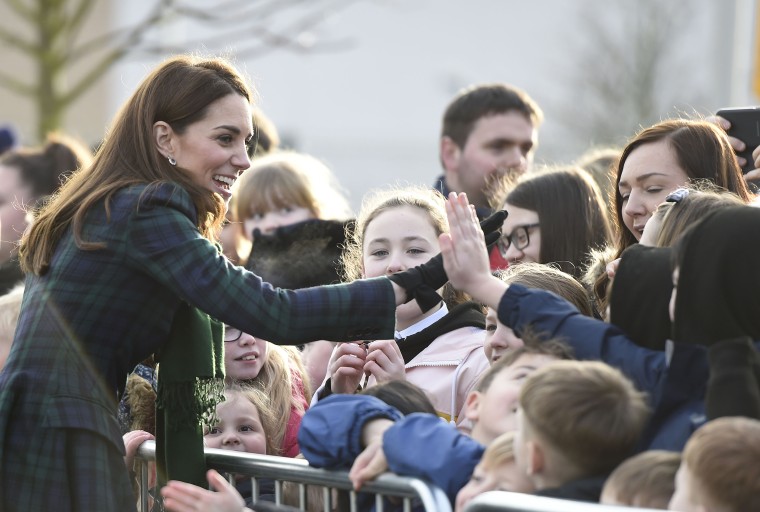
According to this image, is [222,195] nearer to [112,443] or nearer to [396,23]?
[112,443]

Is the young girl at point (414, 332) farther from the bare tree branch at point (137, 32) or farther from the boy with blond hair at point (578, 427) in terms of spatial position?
the bare tree branch at point (137, 32)

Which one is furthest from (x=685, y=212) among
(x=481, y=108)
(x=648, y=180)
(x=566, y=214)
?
(x=481, y=108)

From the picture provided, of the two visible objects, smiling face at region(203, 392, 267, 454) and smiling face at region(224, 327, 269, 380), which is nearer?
smiling face at region(203, 392, 267, 454)

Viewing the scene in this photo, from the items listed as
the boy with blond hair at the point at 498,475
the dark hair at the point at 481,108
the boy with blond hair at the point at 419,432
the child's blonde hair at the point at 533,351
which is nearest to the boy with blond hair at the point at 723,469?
the boy with blond hair at the point at 498,475

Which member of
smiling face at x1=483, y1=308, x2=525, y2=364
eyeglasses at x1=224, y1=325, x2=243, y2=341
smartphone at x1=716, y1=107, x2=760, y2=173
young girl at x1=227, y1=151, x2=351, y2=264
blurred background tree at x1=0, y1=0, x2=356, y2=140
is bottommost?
eyeglasses at x1=224, y1=325, x2=243, y2=341

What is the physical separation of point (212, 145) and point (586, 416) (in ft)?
5.49

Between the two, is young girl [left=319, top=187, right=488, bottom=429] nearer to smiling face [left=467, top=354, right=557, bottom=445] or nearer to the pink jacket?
the pink jacket

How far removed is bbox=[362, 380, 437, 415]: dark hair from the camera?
377cm

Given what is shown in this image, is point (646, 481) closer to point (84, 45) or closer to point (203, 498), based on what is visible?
point (203, 498)

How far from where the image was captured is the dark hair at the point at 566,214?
5277mm

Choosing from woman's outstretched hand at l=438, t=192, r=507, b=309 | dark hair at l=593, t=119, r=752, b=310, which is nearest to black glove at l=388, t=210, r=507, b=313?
woman's outstretched hand at l=438, t=192, r=507, b=309

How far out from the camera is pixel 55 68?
569 inches

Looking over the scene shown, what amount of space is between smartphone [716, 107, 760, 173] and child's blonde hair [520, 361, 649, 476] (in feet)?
6.58

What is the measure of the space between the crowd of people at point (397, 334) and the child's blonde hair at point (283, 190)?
3.54ft
